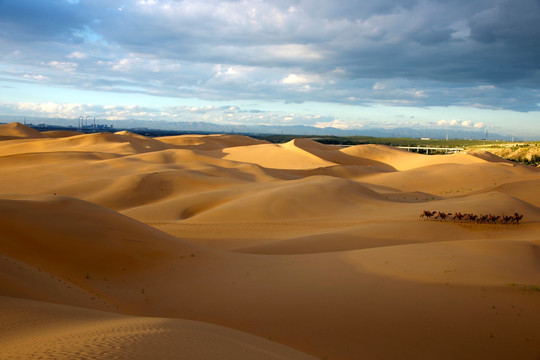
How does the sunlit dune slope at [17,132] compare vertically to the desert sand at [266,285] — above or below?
above

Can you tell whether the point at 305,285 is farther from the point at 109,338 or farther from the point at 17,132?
the point at 17,132

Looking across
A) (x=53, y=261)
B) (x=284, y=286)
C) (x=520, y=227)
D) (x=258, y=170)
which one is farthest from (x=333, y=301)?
(x=258, y=170)

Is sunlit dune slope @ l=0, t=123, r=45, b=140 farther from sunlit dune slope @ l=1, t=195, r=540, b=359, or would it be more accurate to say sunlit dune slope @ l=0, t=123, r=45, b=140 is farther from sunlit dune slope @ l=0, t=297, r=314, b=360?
A: sunlit dune slope @ l=0, t=297, r=314, b=360

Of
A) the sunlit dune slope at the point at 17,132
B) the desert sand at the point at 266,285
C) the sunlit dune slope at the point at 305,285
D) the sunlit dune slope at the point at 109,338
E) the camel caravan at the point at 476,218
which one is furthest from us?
the sunlit dune slope at the point at 17,132

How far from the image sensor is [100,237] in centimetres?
1407

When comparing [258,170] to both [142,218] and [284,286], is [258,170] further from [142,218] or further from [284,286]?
[284,286]

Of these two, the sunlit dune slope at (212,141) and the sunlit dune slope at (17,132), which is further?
the sunlit dune slope at (212,141)

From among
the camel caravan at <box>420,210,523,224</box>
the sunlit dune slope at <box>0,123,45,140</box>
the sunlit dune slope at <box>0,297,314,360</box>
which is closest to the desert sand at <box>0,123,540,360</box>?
the sunlit dune slope at <box>0,297,314,360</box>

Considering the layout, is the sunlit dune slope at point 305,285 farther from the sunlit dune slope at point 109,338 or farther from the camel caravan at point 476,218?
the camel caravan at point 476,218

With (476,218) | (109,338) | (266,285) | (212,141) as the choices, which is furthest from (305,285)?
(212,141)

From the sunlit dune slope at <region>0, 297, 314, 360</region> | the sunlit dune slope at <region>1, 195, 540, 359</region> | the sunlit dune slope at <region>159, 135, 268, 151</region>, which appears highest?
the sunlit dune slope at <region>159, 135, 268, 151</region>

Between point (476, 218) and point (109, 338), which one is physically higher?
point (109, 338)

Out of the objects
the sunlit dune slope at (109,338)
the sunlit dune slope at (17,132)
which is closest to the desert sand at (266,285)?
the sunlit dune slope at (109,338)

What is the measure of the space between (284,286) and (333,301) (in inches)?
60.5
